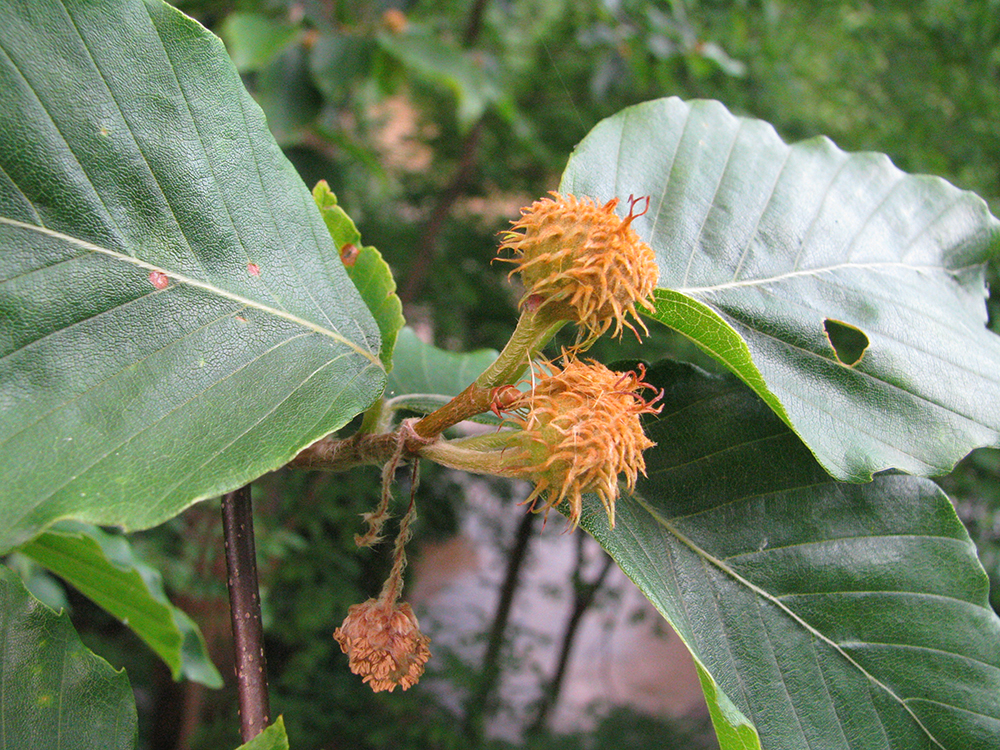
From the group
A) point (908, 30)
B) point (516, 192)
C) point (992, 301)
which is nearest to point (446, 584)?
point (516, 192)

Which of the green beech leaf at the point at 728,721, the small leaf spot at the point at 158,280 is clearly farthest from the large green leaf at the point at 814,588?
the small leaf spot at the point at 158,280

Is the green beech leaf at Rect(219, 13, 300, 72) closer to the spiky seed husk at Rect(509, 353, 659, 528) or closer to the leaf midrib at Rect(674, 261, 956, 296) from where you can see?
the leaf midrib at Rect(674, 261, 956, 296)

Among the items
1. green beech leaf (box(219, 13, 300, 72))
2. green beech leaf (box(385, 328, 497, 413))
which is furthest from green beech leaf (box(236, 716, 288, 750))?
green beech leaf (box(219, 13, 300, 72))

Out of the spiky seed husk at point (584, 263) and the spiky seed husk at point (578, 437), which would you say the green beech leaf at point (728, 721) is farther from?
the spiky seed husk at point (584, 263)

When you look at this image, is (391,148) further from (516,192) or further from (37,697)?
(37,697)

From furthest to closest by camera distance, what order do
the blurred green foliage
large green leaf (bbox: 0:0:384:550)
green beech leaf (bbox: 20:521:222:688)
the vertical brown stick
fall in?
the blurred green foliage, green beech leaf (bbox: 20:521:222:688), the vertical brown stick, large green leaf (bbox: 0:0:384:550)

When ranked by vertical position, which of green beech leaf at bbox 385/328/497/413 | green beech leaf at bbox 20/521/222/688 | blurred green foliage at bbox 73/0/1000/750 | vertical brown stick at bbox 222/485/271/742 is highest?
vertical brown stick at bbox 222/485/271/742

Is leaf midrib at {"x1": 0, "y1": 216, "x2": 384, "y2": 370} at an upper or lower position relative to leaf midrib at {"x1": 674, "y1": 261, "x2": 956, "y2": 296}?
upper
